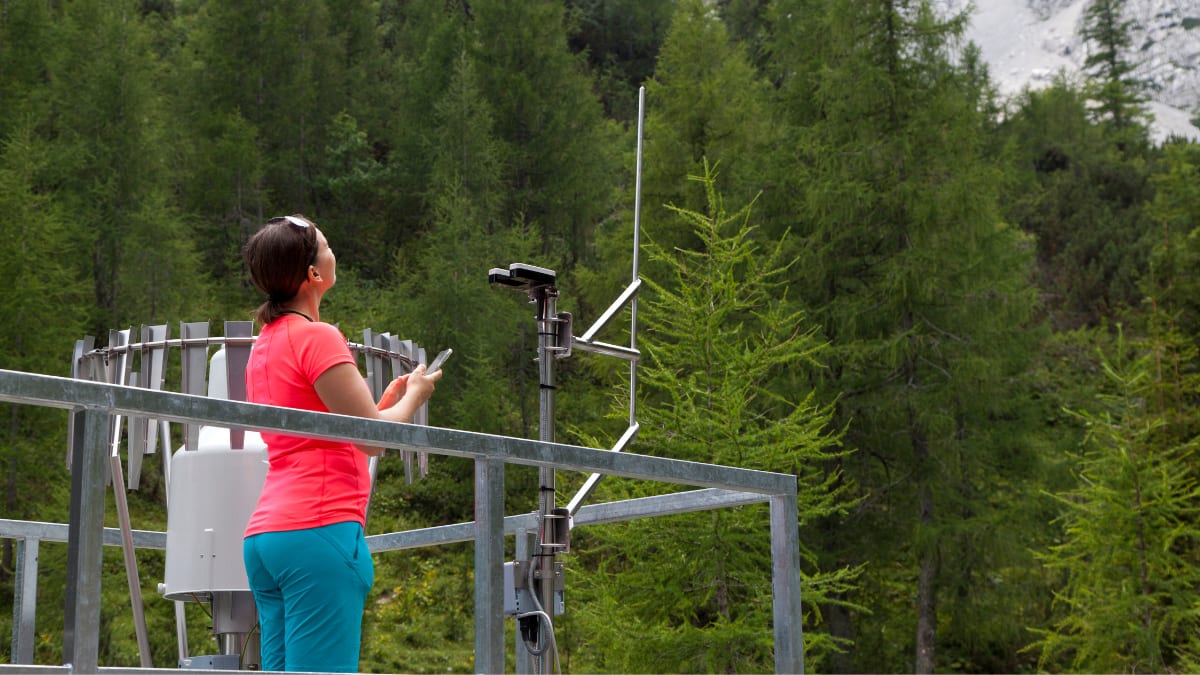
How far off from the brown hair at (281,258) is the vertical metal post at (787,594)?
1309 mm

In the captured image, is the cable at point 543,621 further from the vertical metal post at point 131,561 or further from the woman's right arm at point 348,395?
the vertical metal post at point 131,561

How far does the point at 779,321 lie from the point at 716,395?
1379 mm

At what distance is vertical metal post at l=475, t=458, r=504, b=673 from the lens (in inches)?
95.4

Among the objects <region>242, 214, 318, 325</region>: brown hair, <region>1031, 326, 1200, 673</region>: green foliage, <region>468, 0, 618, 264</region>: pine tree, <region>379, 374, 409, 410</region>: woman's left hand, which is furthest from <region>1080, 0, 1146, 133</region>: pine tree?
<region>242, 214, 318, 325</region>: brown hair

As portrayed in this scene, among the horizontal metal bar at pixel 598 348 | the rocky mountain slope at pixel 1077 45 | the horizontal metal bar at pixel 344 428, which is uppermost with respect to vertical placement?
the rocky mountain slope at pixel 1077 45

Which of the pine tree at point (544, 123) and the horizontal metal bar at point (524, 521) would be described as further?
the pine tree at point (544, 123)

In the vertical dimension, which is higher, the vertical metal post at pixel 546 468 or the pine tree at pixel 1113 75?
the pine tree at pixel 1113 75

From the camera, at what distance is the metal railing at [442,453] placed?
75.0 inches

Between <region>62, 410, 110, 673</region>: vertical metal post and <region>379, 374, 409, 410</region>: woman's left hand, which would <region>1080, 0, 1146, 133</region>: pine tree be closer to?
<region>379, 374, 409, 410</region>: woman's left hand

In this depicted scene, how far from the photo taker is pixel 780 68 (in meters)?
22.2

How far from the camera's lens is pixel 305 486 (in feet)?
8.51

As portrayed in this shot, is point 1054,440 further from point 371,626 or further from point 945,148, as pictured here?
point 371,626

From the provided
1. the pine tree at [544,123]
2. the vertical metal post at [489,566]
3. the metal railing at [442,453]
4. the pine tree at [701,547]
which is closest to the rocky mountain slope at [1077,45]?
the pine tree at [544,123]

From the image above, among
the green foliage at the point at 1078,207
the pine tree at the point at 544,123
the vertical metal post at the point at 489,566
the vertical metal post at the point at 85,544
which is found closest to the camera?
the vertical metal post at the point at 85,544
